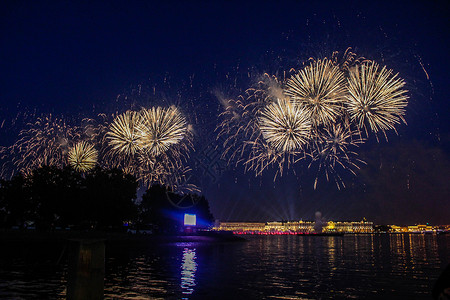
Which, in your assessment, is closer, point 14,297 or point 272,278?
point 14,297

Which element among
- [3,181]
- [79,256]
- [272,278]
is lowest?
[272,278]

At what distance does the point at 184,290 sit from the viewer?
62.2ft

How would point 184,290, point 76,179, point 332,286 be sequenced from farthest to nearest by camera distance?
point 76,179 < point 332,286 < point 184,290

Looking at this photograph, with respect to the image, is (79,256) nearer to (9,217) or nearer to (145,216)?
(9,217)

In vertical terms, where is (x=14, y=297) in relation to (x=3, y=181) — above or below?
below

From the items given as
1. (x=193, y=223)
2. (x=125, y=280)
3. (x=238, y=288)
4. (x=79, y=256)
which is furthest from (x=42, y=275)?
(x=193, y=223)

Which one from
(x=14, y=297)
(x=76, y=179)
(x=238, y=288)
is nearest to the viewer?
(x=14, y=297)

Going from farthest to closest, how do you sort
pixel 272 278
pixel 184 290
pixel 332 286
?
1. pixel 272 278
2. pixel 332 286
3. pixel 184 290

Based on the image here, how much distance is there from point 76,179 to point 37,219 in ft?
36.1

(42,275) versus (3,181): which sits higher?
(3,181)

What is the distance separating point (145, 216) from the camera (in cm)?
12812

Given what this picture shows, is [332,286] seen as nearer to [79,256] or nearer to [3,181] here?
[79,256]

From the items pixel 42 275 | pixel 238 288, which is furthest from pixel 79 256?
pixel 42 275

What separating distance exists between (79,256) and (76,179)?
80752mm
